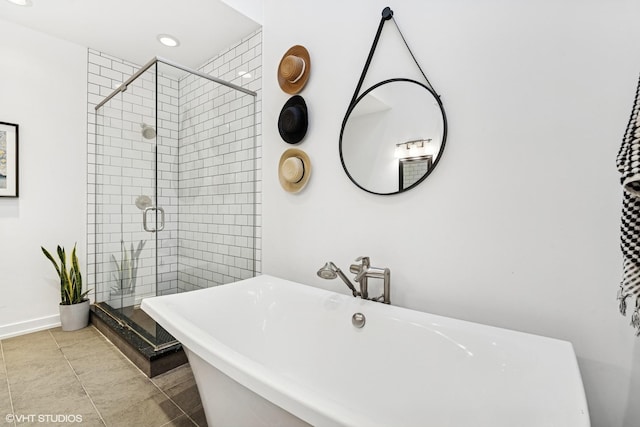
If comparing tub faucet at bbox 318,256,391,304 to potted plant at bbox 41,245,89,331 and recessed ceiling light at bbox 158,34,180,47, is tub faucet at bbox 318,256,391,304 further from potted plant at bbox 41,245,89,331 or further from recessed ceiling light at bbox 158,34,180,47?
recessed ceiling light at bbox 158,34,180,47

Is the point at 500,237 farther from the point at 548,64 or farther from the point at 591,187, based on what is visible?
the point at 548,64

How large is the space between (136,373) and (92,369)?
318mm

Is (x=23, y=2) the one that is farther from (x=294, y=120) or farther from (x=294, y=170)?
(x=294, y=170)

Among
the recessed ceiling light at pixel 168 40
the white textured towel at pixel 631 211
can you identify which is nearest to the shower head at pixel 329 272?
the white textured towel at pixel 631 211

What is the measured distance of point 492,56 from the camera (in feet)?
4.39

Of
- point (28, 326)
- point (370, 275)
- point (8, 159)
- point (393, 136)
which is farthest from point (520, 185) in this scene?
point (28, 326)

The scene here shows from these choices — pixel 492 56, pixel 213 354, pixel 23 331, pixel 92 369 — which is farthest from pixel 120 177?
pixel 492 56

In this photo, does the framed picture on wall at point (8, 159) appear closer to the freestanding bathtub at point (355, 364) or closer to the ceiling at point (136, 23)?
the ceiling at point (136, 23)

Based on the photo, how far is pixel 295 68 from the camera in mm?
2021

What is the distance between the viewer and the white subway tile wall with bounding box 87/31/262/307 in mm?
2031

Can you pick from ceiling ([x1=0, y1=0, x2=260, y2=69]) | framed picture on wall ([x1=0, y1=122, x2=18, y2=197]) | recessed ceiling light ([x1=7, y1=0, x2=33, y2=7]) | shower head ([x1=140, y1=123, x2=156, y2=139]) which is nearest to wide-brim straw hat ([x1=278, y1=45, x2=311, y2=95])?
ceiling ([x1=0, y1=0, x2=260, y2=69])

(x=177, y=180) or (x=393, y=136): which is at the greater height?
(x=393, y=136)

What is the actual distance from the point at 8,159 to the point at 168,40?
1.62 meters

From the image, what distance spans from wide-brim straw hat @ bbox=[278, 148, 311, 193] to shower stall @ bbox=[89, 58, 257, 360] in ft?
1.41
